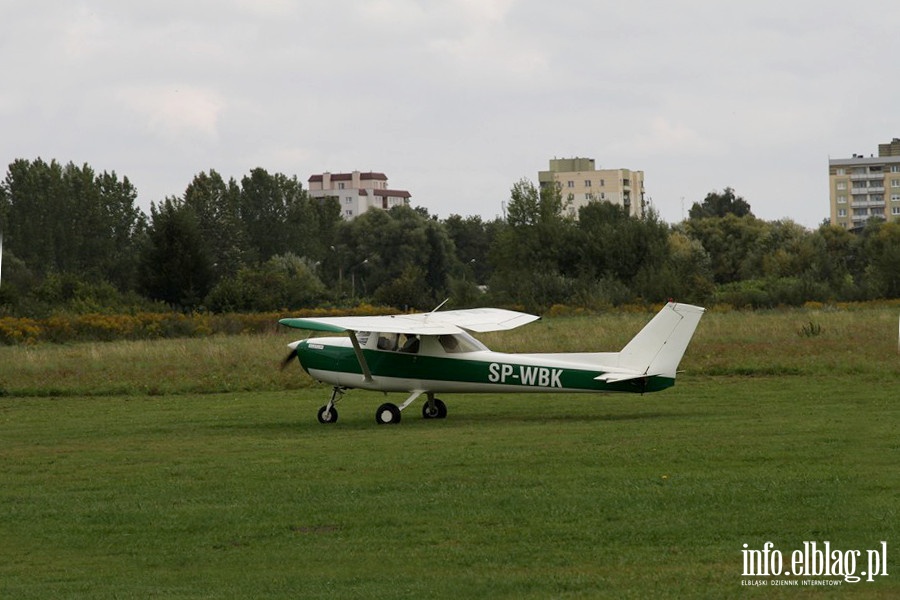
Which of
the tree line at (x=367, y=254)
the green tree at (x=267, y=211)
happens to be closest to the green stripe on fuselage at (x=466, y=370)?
the tree line at (x=367, y=254)

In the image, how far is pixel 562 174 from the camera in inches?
6870

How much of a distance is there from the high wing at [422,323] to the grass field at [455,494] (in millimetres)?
1389

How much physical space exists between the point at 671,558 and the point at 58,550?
4.69m

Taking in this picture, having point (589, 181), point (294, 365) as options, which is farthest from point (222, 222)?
point (589, 181)

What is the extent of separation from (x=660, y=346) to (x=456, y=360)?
296cm

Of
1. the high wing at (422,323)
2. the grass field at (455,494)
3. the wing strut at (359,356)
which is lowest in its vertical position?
the grass field at (455,494)

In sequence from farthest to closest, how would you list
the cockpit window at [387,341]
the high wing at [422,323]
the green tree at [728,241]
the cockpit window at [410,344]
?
the green tree at [728,241]
the cockpit window at [387,341]
the cockpit window at [410,344]
the high wing at [422,323]

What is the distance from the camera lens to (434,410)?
20.0m

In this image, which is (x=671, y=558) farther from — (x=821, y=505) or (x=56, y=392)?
(x=56, y=392)

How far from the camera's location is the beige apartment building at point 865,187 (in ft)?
614

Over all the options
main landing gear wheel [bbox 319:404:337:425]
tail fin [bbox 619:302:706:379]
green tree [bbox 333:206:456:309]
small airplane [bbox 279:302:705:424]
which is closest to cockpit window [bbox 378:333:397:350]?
small airplane [bbox 279:302:705:424]

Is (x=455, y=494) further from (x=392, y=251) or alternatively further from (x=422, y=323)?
(x=392, y=251)

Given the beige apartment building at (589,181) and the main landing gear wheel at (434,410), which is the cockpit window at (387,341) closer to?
the main landing gear wheel at (434,410)

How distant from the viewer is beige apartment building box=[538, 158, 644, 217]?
173m
